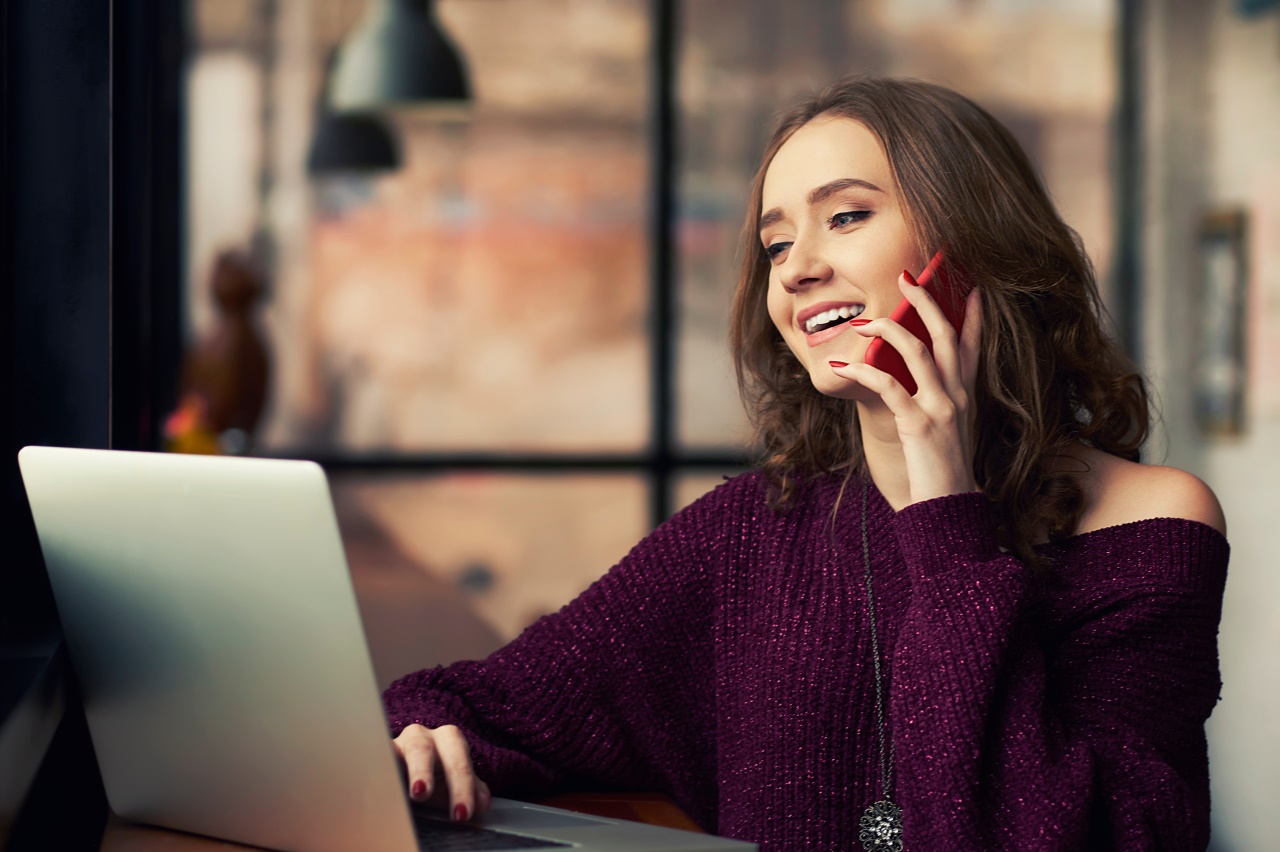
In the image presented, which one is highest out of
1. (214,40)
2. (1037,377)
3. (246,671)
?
(214,40)

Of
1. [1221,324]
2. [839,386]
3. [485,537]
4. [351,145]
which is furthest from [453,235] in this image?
[839,386]

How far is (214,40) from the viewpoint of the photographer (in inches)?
161

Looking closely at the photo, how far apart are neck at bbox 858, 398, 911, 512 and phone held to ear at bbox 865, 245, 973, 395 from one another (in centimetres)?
8

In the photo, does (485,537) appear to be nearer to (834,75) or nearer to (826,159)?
(834,75)

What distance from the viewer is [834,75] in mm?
4242

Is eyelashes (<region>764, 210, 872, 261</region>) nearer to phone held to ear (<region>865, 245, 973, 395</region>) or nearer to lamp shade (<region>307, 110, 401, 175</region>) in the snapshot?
phone held to ear (<region>865, 245, 973, 395</region>)

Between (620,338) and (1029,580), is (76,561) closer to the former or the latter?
(1029,580)

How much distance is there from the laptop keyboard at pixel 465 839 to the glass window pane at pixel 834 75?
3.34 meters

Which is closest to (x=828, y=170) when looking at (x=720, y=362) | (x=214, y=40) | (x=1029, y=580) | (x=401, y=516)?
(x=1029, y=580)

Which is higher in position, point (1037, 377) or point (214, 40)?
point (214, 40)

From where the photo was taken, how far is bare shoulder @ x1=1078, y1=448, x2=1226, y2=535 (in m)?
1.23

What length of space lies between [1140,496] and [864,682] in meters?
0.33

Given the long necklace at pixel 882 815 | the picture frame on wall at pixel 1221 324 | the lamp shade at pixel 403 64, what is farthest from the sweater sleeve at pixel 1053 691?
the picture frame on wall at pixel 1221 324

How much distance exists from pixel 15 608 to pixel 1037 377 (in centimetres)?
106
